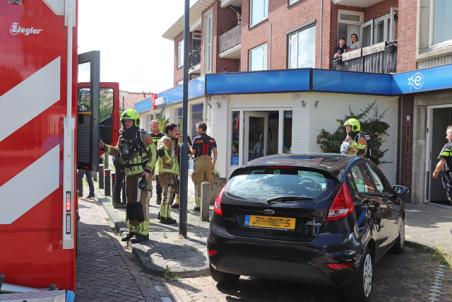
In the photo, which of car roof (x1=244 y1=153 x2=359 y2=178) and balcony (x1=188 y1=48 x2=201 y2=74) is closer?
car roof (x1=244 y1=153 x2=359 y2=178)

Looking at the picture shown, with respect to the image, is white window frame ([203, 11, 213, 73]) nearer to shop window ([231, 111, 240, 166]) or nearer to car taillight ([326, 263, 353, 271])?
shop window ([231, 111, 240, 166])

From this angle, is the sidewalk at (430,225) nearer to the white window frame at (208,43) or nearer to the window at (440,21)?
the window at (440,21)

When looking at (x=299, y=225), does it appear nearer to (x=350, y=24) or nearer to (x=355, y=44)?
(x=355, y=44)

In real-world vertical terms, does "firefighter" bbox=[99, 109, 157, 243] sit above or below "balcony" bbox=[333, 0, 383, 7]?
below

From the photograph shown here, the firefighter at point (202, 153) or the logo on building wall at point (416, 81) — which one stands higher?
the logo on building wall at point (416, 81)

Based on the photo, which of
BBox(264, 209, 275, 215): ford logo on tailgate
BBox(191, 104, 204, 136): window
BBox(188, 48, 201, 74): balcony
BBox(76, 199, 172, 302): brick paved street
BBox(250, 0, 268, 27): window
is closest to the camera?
BBox(264, 209, 275, 215): ford logo on tailgate

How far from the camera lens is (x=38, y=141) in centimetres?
363

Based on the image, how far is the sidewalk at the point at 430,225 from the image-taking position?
7.71 metres

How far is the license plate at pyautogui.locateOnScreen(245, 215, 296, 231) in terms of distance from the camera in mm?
4762

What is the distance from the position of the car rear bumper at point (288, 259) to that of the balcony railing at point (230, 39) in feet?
63.6

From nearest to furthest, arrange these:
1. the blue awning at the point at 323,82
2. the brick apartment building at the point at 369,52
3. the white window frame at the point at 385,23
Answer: the blue awning at the point at 323,82 → the brick apartment building at the point at 369,52 → the white window frame at the point at 385,23

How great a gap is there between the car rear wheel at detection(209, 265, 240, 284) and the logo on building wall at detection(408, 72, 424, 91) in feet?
26.0

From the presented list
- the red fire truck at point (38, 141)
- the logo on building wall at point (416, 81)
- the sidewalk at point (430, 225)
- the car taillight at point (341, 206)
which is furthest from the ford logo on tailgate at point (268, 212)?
the logo on building wall at point (416, 81)

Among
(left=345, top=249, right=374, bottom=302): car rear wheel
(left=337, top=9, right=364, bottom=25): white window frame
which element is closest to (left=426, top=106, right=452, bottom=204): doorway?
(left=337, top=9, right=364, bottom=25): white window frame
